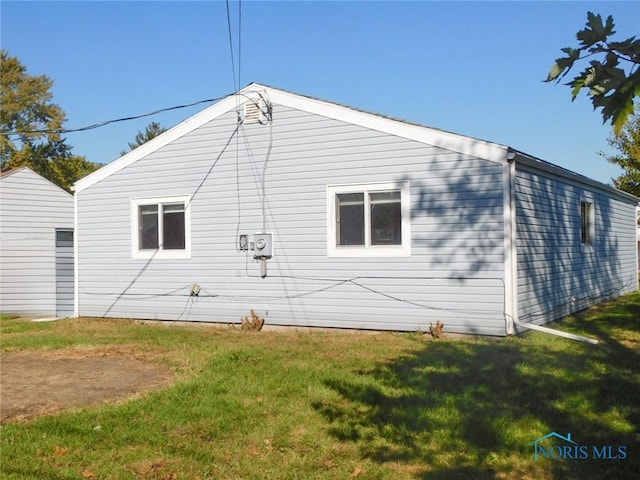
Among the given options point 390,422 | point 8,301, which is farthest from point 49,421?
point 8,301

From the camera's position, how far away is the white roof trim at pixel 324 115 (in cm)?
934

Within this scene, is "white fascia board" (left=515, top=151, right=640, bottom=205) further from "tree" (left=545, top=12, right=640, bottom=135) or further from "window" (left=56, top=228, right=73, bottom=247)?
"window" (left=56, top=228, right=73, bottom=247)

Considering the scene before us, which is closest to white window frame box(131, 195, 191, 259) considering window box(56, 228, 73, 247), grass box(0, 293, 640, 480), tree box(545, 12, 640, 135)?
grass box(0, 293, 640, 480)

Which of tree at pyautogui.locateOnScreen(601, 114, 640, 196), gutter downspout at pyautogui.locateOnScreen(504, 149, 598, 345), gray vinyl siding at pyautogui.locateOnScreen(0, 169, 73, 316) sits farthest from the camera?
tree at pyautogui.locateOnScreen(601, 114, 640, 196)

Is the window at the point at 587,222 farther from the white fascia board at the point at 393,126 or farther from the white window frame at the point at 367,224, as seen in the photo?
the white window frame at the point at 367,224

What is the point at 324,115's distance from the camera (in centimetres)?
1060

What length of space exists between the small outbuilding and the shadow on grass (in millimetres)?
1851

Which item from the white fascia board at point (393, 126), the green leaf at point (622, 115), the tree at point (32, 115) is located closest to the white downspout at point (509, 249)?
the white fascia board at point (393, 126)

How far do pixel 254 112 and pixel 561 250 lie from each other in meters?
6.54

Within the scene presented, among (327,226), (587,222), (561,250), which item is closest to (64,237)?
(327,226)

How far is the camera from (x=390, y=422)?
5.25 metres

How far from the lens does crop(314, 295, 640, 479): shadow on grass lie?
14.4ft

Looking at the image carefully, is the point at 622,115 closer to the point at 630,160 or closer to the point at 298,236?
the point at 298,236

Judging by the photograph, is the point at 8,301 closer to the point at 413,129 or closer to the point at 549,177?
the point at 413,129
